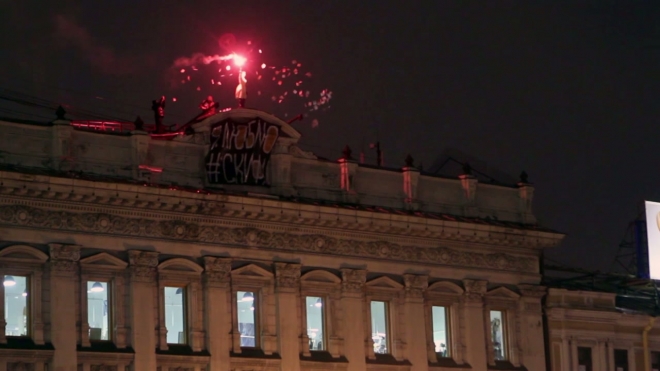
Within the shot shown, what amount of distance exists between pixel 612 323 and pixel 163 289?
19407 mm

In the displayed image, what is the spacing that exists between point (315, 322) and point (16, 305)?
1095cm

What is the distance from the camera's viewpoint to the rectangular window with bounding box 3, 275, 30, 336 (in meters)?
45.9

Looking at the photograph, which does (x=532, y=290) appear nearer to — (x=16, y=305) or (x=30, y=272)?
(x=30, y=272)

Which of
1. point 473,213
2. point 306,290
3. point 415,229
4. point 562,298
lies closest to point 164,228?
point 306,290

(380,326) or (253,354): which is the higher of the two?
(380,326)

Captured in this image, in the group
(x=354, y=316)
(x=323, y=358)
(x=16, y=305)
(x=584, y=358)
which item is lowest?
(x=584, y=358)

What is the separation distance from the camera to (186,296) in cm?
4969

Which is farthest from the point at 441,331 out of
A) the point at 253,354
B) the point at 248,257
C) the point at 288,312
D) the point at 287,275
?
the point at 248,257

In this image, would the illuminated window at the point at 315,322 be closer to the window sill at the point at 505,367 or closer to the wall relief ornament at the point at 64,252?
the window sill at the point at 505,367

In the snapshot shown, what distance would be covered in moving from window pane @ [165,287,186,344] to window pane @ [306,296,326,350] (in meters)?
4.80

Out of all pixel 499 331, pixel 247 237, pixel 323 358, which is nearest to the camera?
pixel 247 237

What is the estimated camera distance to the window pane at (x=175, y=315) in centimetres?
4931

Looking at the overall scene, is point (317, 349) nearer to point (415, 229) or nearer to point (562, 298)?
point (415, 229)

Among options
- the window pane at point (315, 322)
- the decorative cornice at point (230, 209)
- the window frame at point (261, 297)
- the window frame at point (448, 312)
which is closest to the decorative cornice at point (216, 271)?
the window frame at point (261, 297)
